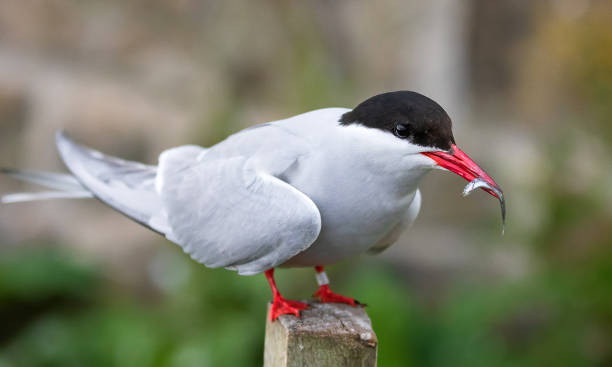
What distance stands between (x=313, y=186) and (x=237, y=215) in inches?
9.2

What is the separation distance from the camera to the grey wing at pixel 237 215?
5.82 ft

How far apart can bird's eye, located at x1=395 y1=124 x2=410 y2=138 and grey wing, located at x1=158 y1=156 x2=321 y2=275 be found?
274mm

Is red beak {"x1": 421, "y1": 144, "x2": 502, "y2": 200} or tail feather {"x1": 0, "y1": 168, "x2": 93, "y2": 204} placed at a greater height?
red beak {"x1": 421, "y1": 144, "x2": 502, "y2": 200}

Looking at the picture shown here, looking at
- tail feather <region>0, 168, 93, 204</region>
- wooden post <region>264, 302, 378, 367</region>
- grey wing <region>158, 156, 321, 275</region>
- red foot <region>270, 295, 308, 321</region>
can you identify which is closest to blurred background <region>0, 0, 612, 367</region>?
tail feather <region>0, 168, 93, 204</region>

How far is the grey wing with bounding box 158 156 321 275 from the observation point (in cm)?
178

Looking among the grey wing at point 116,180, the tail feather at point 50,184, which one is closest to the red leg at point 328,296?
the grey wing at point 116,180

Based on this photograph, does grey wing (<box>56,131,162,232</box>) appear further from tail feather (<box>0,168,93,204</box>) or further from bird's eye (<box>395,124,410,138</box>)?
bird's eye (<box>395,124,410,138</box>)

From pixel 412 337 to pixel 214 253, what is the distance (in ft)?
5.85

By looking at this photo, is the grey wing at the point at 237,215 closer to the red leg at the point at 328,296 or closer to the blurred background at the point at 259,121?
the red leg at the point at 328,296

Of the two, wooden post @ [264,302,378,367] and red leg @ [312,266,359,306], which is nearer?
wooden post @ [264,302,378,367]

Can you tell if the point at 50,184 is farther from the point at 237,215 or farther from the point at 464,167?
the point at 464,167

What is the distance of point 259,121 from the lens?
4.43m

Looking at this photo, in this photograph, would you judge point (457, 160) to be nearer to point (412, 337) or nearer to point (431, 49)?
point (412, 337)

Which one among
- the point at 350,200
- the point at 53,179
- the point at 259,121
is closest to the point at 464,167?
the point at 350,200
